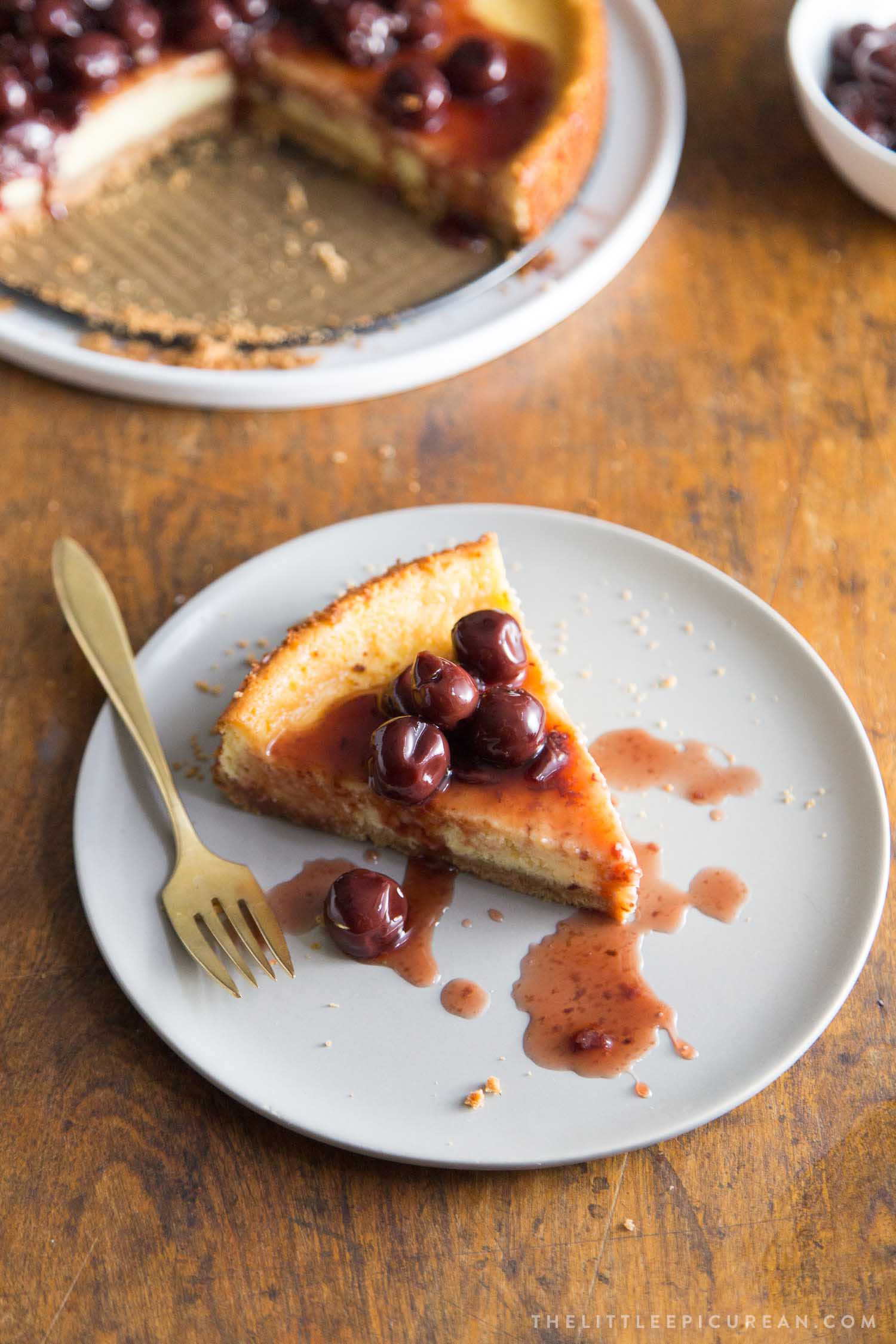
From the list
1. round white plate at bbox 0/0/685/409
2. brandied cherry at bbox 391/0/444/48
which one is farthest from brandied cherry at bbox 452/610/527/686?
brandied cherry at bbox 391/0/444/48

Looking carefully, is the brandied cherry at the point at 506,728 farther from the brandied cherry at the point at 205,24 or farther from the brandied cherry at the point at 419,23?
the brandied cherry at the point at 205,24

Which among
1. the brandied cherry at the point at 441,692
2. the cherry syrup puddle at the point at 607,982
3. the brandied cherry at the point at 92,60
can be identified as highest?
the brandied cherry at the point at 92,60

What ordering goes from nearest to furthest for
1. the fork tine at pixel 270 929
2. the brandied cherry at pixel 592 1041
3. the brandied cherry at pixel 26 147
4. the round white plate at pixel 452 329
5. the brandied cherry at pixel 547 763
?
1. the brandied cherry at pixel 592 1041
2. the fork tine at pixel 270 929
3. the brandied cherry at pixel 547 763
4. the round white plate at pixel 452 329
5. the brandied cherry at pixel 26 147

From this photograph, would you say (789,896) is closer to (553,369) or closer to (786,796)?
(786,796)

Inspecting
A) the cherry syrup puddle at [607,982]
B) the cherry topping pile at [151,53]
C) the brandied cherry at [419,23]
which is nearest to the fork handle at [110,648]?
the cherry syrup puddle at [607,982]

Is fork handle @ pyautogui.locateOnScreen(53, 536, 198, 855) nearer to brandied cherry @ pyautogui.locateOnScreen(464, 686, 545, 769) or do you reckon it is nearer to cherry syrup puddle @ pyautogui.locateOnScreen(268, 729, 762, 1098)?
cherry syrup puddle @ pyautogui.locateOnScreen(268, 729, 762, 1098)

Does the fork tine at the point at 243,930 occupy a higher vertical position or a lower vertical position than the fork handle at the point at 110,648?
lower
